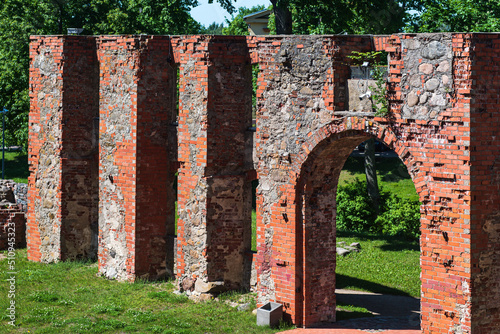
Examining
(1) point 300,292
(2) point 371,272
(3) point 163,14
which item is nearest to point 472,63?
(1) point 300,292

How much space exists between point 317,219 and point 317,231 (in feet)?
0.70

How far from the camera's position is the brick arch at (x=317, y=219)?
11867 mm

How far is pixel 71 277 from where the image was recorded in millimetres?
Answer: 14781

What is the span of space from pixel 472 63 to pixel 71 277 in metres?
9.33

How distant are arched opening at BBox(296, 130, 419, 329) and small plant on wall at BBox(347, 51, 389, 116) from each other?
102 cm

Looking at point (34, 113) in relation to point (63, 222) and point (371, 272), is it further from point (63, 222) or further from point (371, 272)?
point (371, 272)

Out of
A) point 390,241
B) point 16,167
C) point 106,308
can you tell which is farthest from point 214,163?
point 16,167

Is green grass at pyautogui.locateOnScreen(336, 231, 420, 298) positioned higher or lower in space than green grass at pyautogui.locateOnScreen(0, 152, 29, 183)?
lower

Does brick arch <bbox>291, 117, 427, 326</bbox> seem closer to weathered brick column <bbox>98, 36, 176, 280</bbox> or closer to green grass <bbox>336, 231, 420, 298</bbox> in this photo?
green grass <bbox>336, 231, 420, 298</bbox>

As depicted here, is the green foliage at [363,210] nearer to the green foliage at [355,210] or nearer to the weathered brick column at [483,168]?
the green foliage at [355,210]

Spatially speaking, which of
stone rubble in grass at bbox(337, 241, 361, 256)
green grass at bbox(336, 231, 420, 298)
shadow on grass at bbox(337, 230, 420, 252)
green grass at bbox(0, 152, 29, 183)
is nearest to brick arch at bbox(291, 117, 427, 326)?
green grass at bbox(336, 231, 420, 298)

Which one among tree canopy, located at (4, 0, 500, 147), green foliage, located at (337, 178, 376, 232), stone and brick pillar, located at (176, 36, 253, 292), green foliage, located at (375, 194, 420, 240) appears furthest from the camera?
green foliage, located at (337, 178, 376, 232)

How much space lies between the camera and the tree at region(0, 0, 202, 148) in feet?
87.2

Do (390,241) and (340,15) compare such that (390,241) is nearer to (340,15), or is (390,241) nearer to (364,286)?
(364,286)
